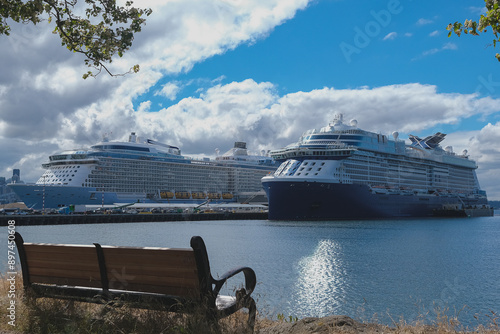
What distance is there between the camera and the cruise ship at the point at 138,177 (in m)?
74.8

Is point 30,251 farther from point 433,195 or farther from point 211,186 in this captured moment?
point 211,186

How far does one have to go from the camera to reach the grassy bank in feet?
15.0

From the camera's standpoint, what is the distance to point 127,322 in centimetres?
470

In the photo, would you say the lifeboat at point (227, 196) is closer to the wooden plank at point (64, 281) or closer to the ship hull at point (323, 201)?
the ship hull at point (323, 201)

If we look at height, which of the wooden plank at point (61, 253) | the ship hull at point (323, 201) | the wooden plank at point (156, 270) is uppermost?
the ship hull at point (323, 201)

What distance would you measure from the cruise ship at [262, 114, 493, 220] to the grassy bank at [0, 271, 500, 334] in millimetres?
45901

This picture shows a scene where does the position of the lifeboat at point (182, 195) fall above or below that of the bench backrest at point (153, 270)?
above

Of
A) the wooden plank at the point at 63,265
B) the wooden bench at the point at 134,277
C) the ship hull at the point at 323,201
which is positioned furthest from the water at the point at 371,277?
the ship hull at the point at 323,201

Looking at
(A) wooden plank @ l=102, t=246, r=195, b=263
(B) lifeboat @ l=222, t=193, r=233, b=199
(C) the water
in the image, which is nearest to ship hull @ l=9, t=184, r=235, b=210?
(B) lifeboat @ l=222, t=193, r=233, b=199

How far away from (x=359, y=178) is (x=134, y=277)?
53180 millimetres

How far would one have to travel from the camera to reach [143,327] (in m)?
4.60

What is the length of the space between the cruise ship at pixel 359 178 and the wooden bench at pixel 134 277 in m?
46.3

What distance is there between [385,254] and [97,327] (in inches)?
792

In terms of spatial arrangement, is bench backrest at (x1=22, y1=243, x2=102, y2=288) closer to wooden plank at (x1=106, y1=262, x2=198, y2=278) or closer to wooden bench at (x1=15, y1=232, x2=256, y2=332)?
wooden bench at (x1=15, y1=232, x2=256, y2=332)
